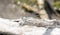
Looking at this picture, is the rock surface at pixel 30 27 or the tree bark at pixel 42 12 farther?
the tree bark at pixel 42 12

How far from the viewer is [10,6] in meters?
6.35

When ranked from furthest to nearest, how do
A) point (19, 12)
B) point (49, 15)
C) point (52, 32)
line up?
point (19, 12), point (49, 15), point (52, 32)

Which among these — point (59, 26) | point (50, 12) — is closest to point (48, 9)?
point (50, 12)

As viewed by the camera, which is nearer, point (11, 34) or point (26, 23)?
point (11, 34)

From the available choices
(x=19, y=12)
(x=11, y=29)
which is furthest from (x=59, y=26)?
(x=19, y=12)

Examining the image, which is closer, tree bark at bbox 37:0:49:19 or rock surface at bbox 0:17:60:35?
rock surface at bbox 0:17:60:35

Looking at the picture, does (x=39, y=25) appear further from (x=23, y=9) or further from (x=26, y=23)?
(x=23, y=9)

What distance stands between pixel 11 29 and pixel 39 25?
25 cm

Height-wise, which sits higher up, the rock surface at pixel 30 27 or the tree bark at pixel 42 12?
the tree bark at pixel 42 12

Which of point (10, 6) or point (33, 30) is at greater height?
point (10, 6)

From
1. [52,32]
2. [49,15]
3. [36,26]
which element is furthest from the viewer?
[49,15]

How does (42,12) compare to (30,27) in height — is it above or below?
above

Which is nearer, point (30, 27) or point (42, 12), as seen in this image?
point (30, 27)

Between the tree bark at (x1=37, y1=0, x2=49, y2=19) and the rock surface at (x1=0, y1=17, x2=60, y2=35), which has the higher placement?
the tree bark at (x1=37, y1=0, x2=49, y2=19)
